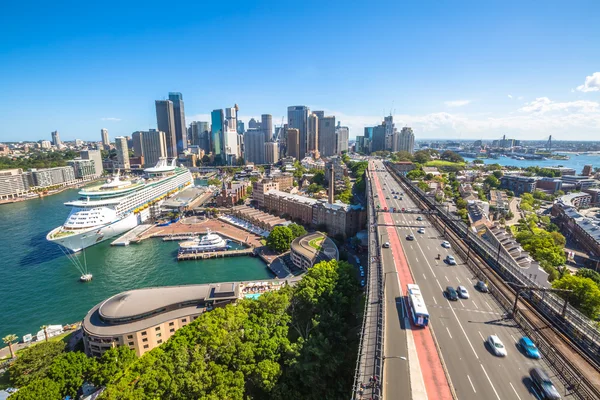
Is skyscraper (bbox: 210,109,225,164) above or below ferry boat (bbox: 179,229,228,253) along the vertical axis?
above

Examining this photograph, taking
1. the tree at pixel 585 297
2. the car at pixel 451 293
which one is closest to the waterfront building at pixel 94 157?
the car at pixel 451 293

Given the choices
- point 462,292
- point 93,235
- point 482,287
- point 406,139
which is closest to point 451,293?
point 462,292

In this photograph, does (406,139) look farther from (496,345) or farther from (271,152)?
(496,345)

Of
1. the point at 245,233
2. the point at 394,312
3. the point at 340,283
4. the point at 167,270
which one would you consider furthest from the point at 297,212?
the point at 394,312

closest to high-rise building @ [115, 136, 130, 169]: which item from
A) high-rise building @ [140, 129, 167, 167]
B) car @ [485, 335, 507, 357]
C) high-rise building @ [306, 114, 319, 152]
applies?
high-rise building @ [140, 129, 167, 167]

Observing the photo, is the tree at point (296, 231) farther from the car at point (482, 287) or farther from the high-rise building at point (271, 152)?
the high-rise building at point (271, 152)

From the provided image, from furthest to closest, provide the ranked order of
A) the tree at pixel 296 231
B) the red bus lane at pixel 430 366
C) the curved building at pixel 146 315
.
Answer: the tree at pixel 296 231
the curved building at pixel 146 315
the red bus lane at pixel 430 366

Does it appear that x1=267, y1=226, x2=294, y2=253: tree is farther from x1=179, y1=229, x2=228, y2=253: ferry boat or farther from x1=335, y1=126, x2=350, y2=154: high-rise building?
x1=335, y1=126, x2=350, y2=154: high-rise building
